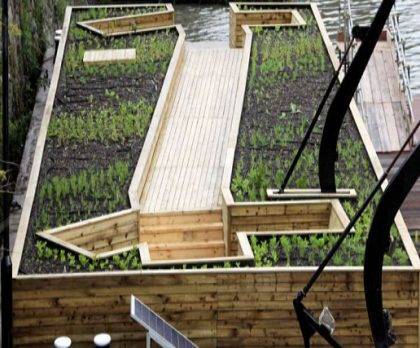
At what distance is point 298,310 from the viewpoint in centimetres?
988

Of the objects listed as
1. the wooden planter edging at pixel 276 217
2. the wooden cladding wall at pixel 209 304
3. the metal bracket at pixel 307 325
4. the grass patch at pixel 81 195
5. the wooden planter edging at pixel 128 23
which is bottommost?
the metal bracket at pixel 307 325

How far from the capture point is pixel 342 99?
40.3ft

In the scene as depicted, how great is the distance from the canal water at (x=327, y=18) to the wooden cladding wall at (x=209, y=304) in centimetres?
1427

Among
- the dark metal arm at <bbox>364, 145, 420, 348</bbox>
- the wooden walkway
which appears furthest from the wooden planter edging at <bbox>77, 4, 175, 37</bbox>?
the dark metal arm at <bbox>364, 145, 420, 348</bbox>

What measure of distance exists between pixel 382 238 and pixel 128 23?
1136 centimetres

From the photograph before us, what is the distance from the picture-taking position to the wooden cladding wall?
1108cm

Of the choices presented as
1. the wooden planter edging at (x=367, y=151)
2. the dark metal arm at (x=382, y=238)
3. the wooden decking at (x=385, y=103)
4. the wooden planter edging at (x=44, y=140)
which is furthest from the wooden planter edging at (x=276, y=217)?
the wooden decking at (x=385, y=103)

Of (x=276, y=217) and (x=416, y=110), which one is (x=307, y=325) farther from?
(x=416, y=110)

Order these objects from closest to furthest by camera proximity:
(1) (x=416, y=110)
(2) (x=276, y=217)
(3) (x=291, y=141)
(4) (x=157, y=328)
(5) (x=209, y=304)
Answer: (4) (x=157, y=328) < (5) (x=209, y=304) < (2) (x=276, y=217) < (3) (x=291, y=141) < (1) (x=416, y=110)

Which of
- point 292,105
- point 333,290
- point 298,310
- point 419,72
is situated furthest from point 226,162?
point 419,72

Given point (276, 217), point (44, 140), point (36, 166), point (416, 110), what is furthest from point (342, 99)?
point (416, 110)

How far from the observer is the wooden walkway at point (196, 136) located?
45.9 ft

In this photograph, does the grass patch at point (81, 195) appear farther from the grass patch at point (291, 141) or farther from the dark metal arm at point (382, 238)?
the dark metal arm at point (382, 238)

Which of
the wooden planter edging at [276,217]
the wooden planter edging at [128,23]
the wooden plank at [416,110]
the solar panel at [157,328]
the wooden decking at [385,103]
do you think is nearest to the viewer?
the solar panel at [157,328]
